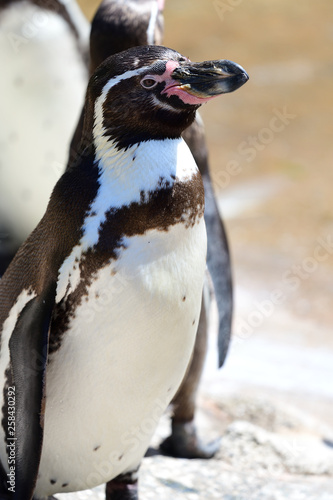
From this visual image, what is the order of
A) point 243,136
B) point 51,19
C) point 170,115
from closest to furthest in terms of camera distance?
point 170,115 → point 51,19 → point 243,136

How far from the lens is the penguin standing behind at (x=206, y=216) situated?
7.56ft

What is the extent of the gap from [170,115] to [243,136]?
5.98 m

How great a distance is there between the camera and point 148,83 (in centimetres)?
156

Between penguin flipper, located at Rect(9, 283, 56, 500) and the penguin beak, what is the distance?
477 millimetres

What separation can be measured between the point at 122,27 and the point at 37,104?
1.04m

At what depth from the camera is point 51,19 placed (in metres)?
3.20

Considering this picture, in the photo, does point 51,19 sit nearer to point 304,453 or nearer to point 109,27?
point 109,27

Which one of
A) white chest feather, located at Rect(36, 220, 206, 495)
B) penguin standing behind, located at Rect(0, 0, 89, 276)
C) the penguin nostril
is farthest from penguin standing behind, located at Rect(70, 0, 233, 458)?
penguin standing behind, located at Rect(0, 0, 89, 276)

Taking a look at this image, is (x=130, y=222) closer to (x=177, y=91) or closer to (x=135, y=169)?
(x=135, y=169)

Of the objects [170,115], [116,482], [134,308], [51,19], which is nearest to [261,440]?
[116,482]

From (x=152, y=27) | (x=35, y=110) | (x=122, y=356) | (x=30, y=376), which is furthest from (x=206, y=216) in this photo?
(x=35, y=110)

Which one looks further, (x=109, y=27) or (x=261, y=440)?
(x=261, y=440)

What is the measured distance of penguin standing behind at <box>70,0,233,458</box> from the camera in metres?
2.30

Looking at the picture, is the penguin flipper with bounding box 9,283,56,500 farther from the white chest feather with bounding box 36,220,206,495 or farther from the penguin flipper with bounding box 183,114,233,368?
the penguin flipper with bounding box 183,114,233,368
